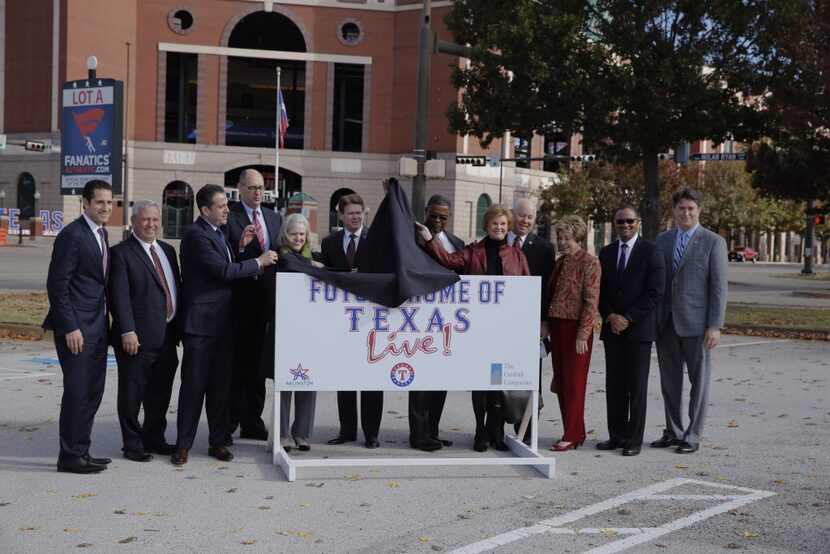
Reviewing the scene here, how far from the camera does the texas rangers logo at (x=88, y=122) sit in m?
18.0

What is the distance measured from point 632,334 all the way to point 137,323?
399cm

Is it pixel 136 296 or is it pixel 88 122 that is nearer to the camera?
pixel 136 296

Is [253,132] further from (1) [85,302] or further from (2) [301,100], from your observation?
(1) [85,302]

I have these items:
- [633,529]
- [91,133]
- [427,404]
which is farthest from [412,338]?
[91,133]

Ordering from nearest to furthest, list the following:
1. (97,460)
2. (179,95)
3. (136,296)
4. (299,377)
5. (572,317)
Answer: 1. (97,460)
2. (299,377)
3. (136,296)
4. (572,317)
5. (179,95)

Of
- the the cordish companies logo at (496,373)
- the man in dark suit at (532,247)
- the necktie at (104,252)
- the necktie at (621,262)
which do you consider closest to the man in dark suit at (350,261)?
the the cordish companies logo at (496,373)

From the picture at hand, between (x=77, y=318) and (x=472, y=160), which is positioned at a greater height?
(x=472, y=160)

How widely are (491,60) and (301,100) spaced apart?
4460 centimetres

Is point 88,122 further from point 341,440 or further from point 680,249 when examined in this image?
point 680,249

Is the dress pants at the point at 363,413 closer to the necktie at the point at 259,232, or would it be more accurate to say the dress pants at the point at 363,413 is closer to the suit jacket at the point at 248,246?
the suit jacket at the point at 248,246

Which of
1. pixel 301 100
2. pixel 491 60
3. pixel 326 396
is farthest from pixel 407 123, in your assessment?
pixel 326 396

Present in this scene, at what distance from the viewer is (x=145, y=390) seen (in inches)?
309

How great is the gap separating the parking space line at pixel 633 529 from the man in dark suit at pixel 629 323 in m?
1.08

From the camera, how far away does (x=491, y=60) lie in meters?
26.8
